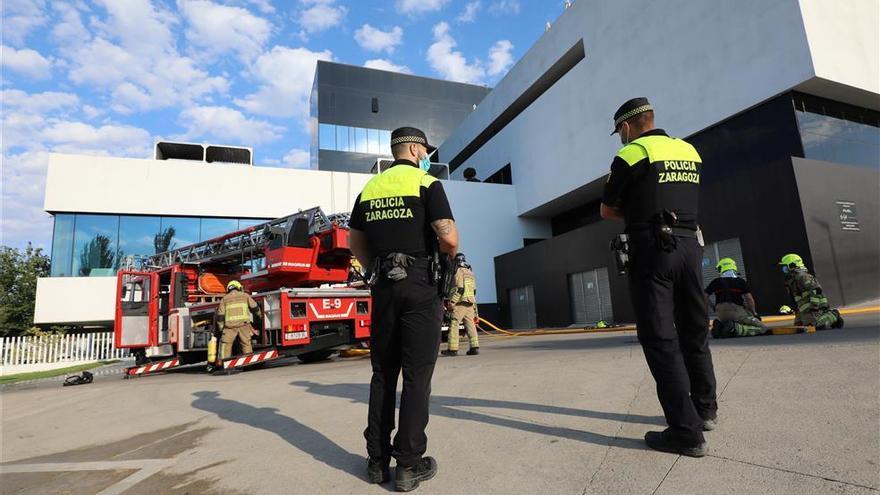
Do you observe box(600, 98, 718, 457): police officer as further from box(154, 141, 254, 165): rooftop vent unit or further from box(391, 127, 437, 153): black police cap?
box(154, 141, 254, 165): rooftop vent unit

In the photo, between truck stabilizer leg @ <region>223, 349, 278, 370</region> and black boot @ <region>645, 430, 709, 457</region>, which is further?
truck stabilizer leg @ <region>223, 349, 278, 370</region>

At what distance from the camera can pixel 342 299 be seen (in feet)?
29.4

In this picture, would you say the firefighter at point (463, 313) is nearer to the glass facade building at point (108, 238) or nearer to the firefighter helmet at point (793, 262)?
the firefighter helmet at point (793, 262)

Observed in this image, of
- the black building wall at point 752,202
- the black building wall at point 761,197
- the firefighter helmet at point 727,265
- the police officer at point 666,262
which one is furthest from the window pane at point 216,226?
the police officer at point 666,262

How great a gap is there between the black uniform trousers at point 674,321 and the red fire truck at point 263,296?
23.0ft

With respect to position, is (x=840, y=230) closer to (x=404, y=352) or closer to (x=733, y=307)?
(x=733, y=307)

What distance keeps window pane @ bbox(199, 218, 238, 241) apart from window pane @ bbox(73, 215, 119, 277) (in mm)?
3181

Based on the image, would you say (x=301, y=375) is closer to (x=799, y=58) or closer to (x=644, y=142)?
(x=644, y=142)

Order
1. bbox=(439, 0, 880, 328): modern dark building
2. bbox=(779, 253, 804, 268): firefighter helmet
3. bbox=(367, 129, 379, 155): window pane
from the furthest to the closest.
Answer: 1. bbox=(367, 129, 379, 155): window pane
2. bbox=(439, 0, 880, 328): modern dark building
3. bbox=(779, 253, 804, 268): firefighter helmet

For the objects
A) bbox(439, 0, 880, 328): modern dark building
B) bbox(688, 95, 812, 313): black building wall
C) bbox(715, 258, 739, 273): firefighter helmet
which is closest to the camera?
bbox(715, 258, 739, 273): firefighter helmet

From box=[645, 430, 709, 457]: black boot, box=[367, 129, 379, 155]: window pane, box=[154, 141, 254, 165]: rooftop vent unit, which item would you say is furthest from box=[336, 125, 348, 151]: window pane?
box=[645, 430, 709, 457]: black boot

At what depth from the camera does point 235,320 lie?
27.9 feet

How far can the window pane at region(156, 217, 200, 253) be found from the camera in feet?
62.5

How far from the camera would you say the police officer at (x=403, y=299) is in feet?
7.65
